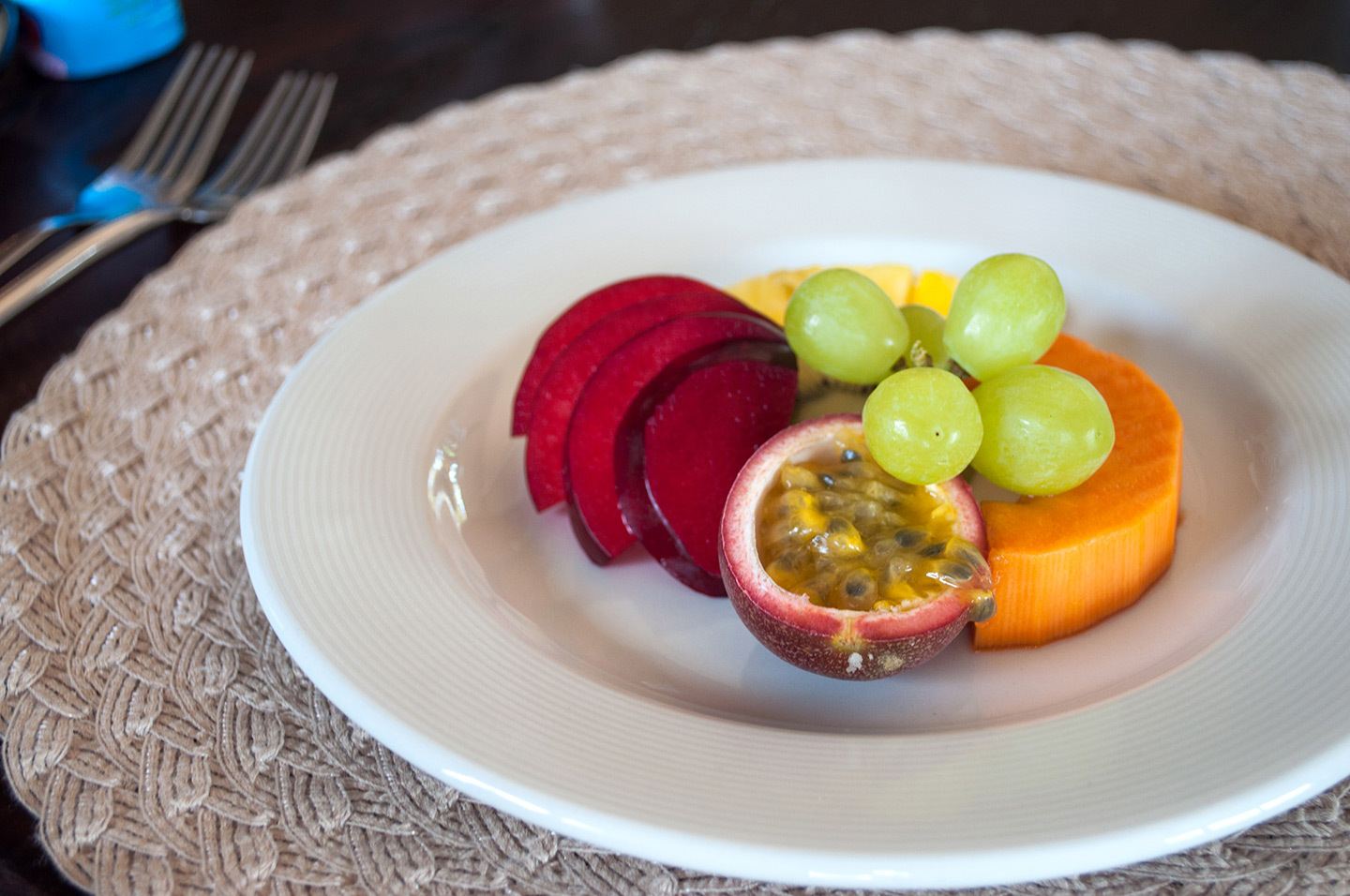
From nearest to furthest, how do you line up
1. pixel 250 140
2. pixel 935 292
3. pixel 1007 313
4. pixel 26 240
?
pixel 1007 313 → pixel 935 292 → pixel 26 240 → pixel 250 140

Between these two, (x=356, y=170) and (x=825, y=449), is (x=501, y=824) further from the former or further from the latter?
(x=356, y=170)

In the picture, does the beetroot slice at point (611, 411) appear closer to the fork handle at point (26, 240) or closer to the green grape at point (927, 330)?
the green grape at point (927, 330)

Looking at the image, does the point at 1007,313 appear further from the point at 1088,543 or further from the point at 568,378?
the point at 568,378

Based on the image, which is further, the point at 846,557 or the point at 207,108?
the point at 207,108

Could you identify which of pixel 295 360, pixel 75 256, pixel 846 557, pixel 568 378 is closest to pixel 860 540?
pixel 846 557

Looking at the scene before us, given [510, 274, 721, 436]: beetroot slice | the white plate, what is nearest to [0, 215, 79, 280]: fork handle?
the white plate

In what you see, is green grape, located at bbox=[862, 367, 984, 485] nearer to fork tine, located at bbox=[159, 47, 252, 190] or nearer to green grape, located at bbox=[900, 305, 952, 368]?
green grape, located at bbox=[900, 305, 952, 368]
